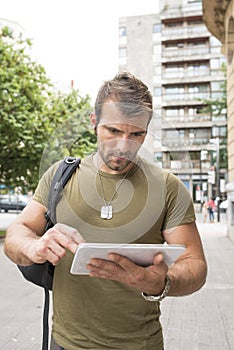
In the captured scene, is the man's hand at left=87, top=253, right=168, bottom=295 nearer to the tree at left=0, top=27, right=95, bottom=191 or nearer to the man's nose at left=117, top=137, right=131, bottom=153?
the man's nose at left=117, top=137, right=131, bottom=153

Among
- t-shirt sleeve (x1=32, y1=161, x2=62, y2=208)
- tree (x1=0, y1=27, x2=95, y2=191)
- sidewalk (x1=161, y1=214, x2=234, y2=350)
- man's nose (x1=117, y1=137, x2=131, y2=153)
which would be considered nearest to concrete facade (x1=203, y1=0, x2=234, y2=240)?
tree (x1=0, y1=27, x2=95, y2=191)

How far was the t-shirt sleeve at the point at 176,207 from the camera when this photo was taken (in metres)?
1.59

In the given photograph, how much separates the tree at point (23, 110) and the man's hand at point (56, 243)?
476 inches

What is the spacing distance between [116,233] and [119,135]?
337 mm

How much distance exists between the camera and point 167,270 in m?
1.35

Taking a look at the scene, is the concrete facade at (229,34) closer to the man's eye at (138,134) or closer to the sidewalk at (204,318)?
the sidewalk at (204,318)

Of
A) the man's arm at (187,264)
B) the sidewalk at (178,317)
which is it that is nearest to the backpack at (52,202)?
→ the man's arm at (187,264)

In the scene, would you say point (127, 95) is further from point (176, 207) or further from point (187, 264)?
point (187, 264)

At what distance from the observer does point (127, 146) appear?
145 cm

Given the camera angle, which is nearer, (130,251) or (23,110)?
(130,251)

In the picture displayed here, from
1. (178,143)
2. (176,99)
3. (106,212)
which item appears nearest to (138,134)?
(178,143)

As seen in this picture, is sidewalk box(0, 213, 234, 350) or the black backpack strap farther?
sidewalk box(0, 213, 234, 350)

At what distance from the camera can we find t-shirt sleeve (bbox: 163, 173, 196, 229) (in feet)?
5.20

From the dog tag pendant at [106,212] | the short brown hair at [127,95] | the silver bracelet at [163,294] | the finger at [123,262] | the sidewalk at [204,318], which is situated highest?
the short brown hair at [127,95]
